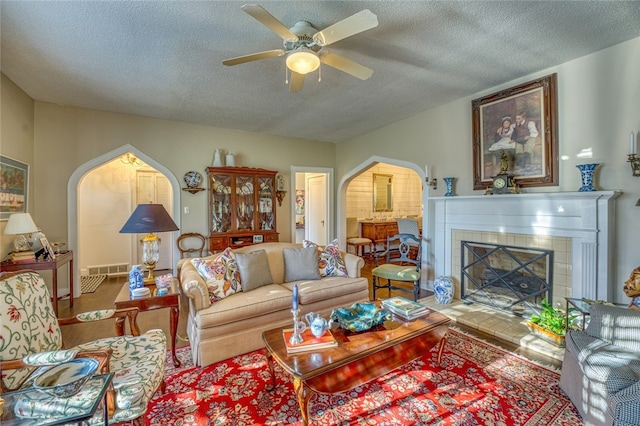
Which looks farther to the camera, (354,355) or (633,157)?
(633,157)

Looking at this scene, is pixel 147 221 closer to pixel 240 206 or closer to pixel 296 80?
pixel 296 80

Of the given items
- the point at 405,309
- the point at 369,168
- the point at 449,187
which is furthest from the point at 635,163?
the point at 369,168

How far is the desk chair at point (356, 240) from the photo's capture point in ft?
21.0

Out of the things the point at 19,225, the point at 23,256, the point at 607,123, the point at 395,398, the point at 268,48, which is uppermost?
the point at 268,48

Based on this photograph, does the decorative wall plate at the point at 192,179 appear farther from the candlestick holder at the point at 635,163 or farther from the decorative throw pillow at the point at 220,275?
the candlestick holder at the point at 635,163

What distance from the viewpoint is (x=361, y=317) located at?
2113 mm

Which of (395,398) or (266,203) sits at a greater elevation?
(266,203)

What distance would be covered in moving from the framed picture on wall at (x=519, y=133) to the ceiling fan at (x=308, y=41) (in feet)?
6.83

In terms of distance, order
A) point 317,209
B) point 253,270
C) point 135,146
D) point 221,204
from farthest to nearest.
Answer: point 317,209 → point 221,204 → point 135,146 → point 253,270

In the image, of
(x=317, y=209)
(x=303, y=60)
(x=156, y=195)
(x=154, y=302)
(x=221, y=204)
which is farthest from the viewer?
(x=317, y=209)

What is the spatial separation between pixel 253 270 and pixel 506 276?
2967 millimetres

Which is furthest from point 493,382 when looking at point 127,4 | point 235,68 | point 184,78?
point 184,78

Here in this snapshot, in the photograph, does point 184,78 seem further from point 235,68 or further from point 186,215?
point 186,215

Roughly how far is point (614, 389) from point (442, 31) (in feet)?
8.47
